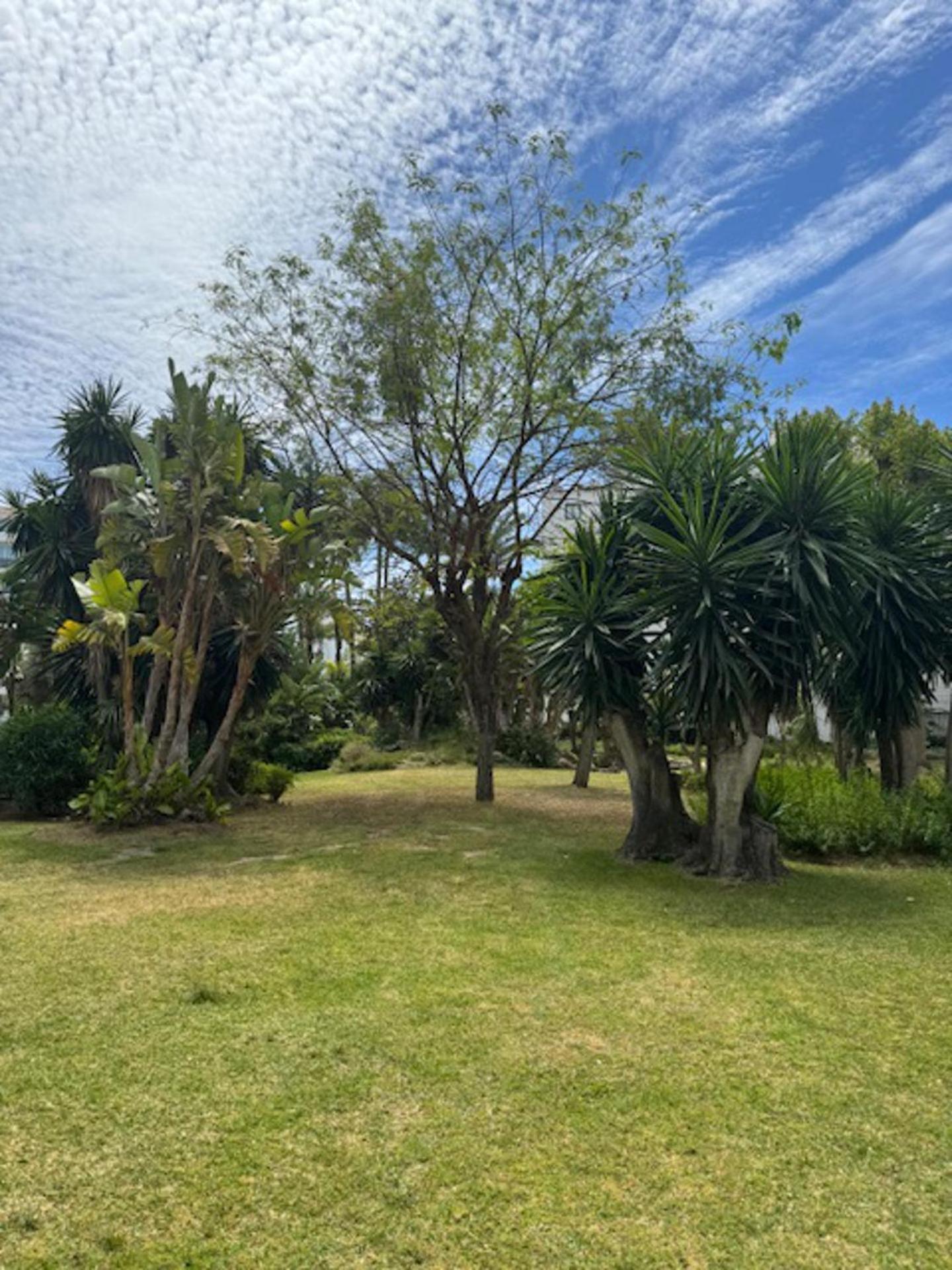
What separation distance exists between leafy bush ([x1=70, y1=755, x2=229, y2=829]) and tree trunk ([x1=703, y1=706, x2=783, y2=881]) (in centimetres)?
777

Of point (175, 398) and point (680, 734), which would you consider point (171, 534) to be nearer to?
point (175, 398)

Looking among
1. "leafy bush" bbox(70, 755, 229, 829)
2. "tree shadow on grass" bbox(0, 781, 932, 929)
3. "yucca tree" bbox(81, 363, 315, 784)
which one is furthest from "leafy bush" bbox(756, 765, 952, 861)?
"leafy bush" bbox(70, 755, 229, 829)

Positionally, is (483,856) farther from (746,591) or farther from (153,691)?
(153,691)

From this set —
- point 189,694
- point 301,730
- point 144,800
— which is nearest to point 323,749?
point 301,730

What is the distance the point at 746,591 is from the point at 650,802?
2.91 meters

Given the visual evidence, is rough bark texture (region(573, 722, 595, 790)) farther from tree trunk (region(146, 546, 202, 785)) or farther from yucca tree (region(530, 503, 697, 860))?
tree trunk (region(146, 546, 202, 785))

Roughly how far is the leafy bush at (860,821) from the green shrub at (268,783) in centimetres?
949

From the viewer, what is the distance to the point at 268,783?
1625 cm

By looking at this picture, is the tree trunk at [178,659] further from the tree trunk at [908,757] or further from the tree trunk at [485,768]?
the tree trunk at [908,757]

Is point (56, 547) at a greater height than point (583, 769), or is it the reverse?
point (56, 547)

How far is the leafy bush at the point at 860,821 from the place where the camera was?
31.4 feet

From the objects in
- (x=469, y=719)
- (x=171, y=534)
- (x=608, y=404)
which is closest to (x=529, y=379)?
(x=608, y=404)

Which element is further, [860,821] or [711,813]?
[860,821]

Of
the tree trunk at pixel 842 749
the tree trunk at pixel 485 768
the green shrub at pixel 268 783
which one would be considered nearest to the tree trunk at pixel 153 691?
the green shrub at pixel 268 783
